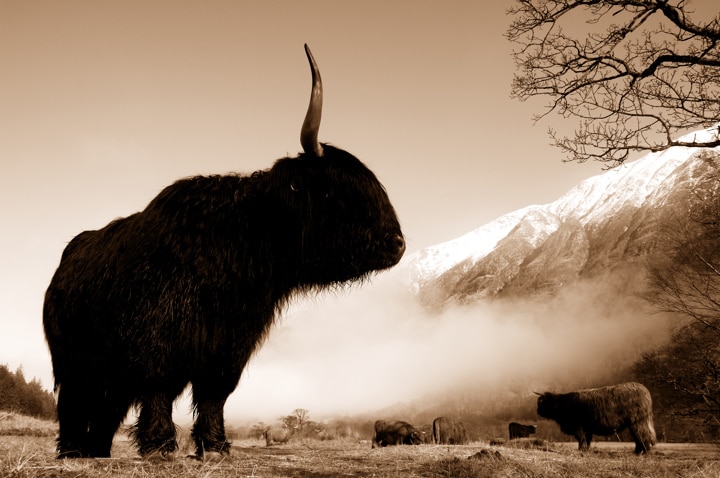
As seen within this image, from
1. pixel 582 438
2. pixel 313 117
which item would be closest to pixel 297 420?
pixel 582 438

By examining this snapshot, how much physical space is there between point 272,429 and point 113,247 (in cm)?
1443

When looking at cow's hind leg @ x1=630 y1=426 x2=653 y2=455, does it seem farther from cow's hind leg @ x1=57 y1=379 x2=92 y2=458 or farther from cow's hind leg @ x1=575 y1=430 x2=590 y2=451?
cow's hind leg @ x1=57 y1=379 x2=92 y2=458

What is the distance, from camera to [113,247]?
4191 millimetres

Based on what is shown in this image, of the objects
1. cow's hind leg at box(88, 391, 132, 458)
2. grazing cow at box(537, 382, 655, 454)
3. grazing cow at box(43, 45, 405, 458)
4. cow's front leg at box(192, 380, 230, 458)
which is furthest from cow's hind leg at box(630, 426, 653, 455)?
cow's hind leg at box(88, 391, 132, 458)

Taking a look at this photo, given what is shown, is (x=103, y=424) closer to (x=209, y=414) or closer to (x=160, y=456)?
(x=209, y=414)

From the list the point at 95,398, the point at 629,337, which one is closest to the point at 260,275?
the point at 95,398

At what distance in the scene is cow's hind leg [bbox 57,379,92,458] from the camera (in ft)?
15.4

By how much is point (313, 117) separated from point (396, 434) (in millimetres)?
15404

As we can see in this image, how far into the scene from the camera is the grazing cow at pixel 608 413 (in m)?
15.0

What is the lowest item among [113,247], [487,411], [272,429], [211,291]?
[487,411]

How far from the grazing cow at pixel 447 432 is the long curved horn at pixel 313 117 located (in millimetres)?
18192

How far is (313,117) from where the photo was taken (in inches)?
163

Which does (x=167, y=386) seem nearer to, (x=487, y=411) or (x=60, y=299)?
(x=60, y=299)

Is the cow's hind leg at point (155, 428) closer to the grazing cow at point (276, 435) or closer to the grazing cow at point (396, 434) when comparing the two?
the grazing cow at point (276, 435)
